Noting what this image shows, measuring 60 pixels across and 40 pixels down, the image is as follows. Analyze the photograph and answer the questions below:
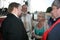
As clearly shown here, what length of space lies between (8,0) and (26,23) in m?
1.39

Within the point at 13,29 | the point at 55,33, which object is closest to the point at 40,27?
the point at 13,29

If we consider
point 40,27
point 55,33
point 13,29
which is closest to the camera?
point 55,33

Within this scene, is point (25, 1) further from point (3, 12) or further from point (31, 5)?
point (3, 12)

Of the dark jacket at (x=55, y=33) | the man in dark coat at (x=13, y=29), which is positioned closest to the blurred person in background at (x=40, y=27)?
the man in dark coat at (x=13, y=29)

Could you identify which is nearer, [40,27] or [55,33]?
[55,33]

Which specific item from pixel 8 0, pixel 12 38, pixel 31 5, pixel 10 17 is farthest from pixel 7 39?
pixel 31 5

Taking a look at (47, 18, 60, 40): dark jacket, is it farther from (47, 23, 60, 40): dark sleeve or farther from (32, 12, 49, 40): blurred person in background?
(32, 12, 49, 40): blurred person in background

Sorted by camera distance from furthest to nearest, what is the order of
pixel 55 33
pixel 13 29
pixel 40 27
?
pixel 40 27
pixel 13 29
pixel 55 33

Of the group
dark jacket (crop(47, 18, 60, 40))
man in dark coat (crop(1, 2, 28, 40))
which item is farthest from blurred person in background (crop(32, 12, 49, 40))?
dark jacket (crop(47, 18, 60, 40))

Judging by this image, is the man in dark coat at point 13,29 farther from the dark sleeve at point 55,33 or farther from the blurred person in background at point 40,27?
the dark sleeve at point 55,33

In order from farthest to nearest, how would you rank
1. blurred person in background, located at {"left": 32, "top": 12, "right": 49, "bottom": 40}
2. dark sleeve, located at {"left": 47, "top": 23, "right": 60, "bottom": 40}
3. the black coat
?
blurred person in background, located at {"left": 32, "top": 12, "right": 49, "bottom": 40}
the black coat
dark sleeve, located at {"left": 47, "top": 23, "right": 60, "bottom": 40}

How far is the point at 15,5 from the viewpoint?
9.71 ft

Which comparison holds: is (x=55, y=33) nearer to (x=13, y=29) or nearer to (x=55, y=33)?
(x=55, y=33)

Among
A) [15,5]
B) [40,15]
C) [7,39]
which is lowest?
[7,39]
